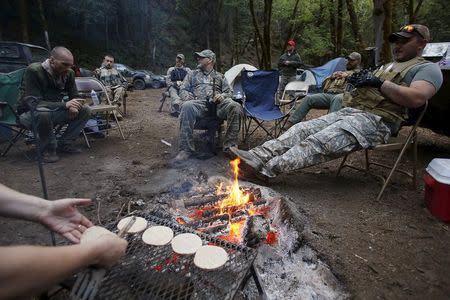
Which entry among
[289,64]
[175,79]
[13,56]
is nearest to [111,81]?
[175,79]

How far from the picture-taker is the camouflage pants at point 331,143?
356 cm

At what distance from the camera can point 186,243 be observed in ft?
6.14

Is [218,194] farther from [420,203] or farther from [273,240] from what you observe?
[420,203]

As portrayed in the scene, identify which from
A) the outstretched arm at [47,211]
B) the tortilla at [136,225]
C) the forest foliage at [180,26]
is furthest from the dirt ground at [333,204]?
the forest foliage at [180,26]

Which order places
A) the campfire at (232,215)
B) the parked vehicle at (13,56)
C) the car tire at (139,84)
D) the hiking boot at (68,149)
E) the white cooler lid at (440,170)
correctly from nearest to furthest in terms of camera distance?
the campfire at (232,215)
the white cooler lid at (440,170)
the hiking boot at (68,149)
the parked vehicle at (13,56)
the car tire at (139,84)

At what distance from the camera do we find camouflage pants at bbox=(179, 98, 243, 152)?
4.79 m

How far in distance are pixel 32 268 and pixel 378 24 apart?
30.7 feet

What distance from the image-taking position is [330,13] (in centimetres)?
1644

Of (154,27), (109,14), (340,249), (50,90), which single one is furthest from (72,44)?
(340,249)

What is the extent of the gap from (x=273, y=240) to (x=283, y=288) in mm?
477

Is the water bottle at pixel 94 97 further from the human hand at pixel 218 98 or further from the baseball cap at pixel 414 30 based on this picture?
the baseball cap at pixel 414 30

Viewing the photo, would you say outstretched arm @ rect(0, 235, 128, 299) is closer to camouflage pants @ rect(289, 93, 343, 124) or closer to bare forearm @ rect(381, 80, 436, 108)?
bare forearm @ rect(381, 80, 436, 108)

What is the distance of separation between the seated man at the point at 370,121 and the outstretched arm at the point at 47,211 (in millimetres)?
2264

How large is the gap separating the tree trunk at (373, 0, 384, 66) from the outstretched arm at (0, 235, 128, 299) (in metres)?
8.82
